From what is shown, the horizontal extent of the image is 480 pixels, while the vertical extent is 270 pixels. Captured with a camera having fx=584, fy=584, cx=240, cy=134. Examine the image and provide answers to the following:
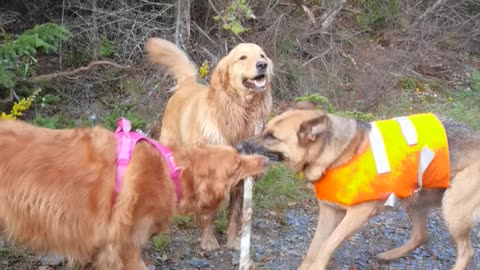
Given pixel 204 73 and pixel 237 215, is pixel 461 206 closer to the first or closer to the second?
pixel 237 215

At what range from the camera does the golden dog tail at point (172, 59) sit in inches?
268

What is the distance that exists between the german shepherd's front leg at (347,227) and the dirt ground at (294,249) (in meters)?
0.63

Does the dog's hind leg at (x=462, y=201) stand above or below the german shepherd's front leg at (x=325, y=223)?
above

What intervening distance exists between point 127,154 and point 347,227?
198 cm

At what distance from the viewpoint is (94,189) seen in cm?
399

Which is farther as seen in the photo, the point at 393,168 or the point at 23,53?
the point at 23,53

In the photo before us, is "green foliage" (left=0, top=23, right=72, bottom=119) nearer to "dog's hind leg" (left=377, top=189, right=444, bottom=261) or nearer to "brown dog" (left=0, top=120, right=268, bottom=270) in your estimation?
"brown dog" (left=0, top=120, right=268, bottom=270)

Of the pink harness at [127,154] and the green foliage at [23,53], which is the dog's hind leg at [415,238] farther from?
the green foliage at [23,53]

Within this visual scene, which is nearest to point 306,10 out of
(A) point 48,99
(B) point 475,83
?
(B) point 475,83

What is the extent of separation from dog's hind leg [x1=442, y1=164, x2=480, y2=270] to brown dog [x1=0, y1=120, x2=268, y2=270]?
1964mm

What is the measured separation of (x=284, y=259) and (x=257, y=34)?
5669 mm

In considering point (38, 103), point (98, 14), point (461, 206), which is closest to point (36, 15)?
point (98, 14)

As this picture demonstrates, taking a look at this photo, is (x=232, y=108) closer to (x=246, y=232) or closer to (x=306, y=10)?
(x=246, y=232)

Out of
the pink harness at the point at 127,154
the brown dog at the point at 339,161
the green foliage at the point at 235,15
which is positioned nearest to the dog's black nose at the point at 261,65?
the brown dog at the point at 339,161
